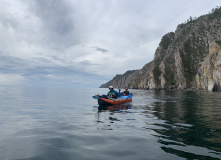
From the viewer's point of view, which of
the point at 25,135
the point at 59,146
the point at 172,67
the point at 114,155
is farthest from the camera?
the point at 172,67

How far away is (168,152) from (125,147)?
1.67 metres

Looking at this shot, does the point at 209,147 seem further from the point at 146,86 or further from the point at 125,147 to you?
the point at 146,86

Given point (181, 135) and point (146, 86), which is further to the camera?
point (146, 86)

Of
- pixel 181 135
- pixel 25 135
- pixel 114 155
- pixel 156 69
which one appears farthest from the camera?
pixel 156 69

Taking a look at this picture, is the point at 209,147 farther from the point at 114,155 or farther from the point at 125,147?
the point at 114,155

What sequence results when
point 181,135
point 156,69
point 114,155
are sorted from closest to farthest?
point 114,155 → point 181,135 → point 156,69

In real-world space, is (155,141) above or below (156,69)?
below

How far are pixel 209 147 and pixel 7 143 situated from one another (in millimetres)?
8439

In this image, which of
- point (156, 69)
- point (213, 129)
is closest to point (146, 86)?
point (156, 69)

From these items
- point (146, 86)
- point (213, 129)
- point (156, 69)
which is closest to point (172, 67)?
point (156, 69)

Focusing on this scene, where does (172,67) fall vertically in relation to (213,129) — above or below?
above

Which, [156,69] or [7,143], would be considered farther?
[156,69]

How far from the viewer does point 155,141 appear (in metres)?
7.40

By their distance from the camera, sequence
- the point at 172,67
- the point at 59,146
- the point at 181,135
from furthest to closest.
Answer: the point at 172,67 < the point at 181,135 < the point at 59,146
